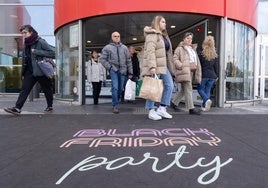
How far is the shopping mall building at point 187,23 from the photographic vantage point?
8578 mm

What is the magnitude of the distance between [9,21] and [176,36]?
22.7 feet

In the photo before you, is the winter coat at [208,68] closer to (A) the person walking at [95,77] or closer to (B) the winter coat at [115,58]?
(B) the winter coat at [115,58]

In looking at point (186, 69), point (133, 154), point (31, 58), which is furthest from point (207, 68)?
point (133, 154)

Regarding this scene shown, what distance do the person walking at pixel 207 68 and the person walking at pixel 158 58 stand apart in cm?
174

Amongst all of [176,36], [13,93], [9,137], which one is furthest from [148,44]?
[13,93]

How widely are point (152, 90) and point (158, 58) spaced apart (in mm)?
621

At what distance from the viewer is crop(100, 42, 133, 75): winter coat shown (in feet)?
24.3

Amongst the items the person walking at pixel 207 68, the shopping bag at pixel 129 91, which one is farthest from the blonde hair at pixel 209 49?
the shopping bag at pixel 129 91

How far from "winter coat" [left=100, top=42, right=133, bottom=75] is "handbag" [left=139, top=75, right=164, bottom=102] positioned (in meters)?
1.42

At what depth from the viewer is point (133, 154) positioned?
3881 mm

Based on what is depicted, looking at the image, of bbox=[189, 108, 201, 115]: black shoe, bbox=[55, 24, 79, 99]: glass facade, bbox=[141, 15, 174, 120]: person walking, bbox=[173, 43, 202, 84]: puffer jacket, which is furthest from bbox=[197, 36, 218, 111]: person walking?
bbox=[55, 24, 79, 99]: glass facade

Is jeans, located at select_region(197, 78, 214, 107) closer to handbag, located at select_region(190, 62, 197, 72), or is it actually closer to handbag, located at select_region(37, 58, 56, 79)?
handbag, located at select_region(190, 62, 197, 72)

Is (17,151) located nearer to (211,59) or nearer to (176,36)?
(211,59)

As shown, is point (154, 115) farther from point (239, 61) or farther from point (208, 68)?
point (239, 61)
